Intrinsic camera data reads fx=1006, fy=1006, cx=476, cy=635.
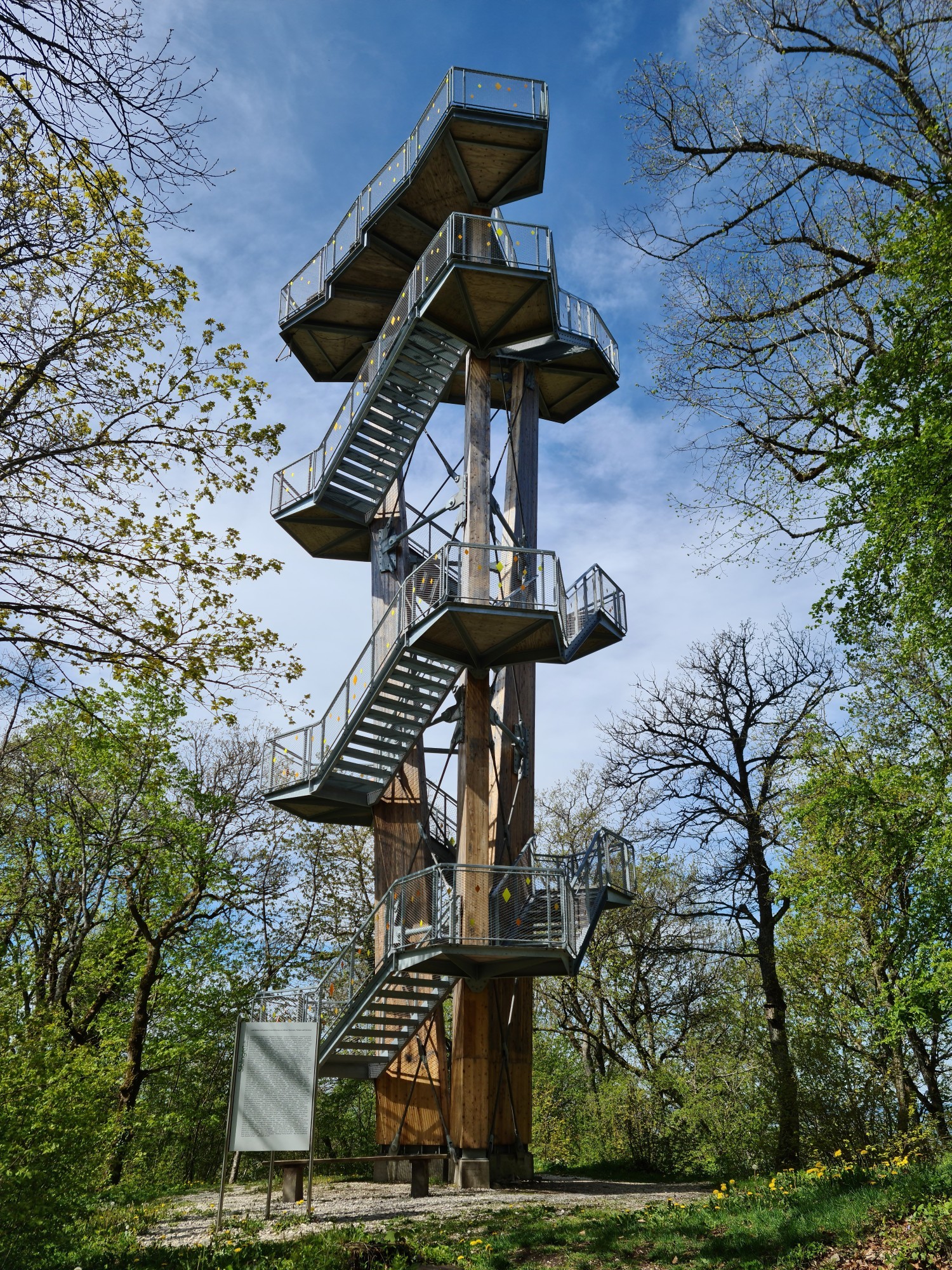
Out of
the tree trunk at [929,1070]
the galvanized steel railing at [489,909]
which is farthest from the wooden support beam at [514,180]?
the tree trunk at [929,1070]

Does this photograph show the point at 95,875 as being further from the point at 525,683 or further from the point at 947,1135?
the point at 947,1135

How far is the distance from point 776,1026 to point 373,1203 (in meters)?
8.29

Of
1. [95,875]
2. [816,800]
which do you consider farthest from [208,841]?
[816,800]

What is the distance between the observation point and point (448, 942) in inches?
530

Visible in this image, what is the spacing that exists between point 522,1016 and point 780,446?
10.2 m

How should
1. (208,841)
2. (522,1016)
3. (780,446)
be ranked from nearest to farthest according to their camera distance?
(780,446) < (522,1016) < (208,841)

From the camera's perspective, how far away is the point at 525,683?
1830 cm

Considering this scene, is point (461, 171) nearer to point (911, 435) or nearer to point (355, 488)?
point (355, 488)

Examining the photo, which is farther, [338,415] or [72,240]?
[338,415]

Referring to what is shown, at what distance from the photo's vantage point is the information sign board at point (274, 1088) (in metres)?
11.0

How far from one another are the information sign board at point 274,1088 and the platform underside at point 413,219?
14.8 m

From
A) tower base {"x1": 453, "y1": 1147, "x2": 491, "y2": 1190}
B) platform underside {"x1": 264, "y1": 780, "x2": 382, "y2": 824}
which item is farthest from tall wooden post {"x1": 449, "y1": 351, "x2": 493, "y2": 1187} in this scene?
platform underside {"x1": 264, "y1": 780, "x2": 382, "y2": 824}

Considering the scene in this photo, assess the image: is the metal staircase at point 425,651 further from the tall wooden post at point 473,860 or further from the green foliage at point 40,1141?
the green foliage at point 40,1141

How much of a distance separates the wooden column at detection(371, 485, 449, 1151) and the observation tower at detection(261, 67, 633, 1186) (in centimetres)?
4
